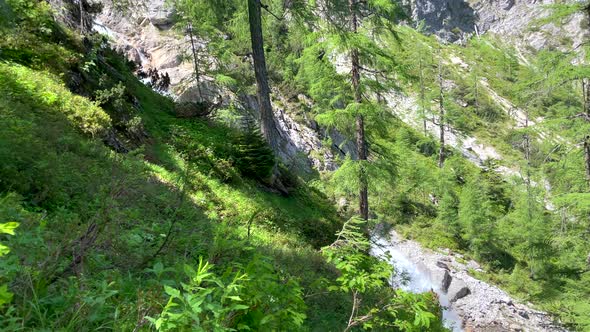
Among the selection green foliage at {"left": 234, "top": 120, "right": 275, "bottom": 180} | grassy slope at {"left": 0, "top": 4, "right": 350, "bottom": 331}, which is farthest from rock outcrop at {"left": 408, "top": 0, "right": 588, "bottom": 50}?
grassy slope at {"left": 0, "top": 4, "right": 350, "bottom": 331}

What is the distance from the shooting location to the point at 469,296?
21625 mm

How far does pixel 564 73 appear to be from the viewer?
37.9ft

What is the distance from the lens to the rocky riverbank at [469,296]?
780 inches

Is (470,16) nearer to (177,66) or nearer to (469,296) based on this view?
(177,66)

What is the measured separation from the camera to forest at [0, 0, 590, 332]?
1.92 meters

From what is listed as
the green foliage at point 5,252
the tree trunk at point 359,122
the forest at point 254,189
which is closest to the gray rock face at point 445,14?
the forest at point 254,189

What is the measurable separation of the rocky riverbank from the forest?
A: 0.15m

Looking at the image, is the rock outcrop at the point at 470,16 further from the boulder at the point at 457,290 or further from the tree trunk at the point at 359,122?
the tree trunk at the point at 359,122

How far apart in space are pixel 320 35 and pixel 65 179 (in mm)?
8577

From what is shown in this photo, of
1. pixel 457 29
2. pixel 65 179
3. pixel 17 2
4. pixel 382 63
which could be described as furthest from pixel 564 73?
pixel 457 29

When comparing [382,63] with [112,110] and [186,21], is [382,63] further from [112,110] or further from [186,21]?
[186,21]

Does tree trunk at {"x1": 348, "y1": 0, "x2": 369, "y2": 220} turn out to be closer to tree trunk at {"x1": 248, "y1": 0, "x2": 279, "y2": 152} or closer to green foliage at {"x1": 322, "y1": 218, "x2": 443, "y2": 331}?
tree trunk at {"x1": 248, "y1": 0, "x2": 279, "y2": 152}

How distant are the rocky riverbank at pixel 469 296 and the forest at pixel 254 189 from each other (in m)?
0.15

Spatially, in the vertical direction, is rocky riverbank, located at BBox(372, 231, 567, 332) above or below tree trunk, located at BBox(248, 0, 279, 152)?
below
